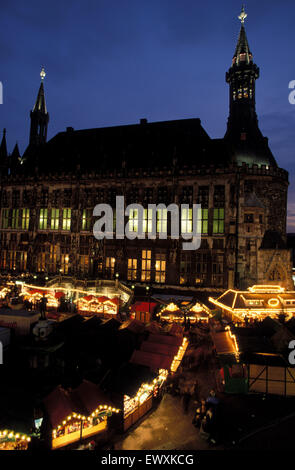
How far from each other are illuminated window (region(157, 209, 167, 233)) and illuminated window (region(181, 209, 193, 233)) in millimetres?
1885

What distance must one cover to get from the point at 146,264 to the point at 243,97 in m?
23.5

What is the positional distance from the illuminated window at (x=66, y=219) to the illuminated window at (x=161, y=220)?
11.3 metres

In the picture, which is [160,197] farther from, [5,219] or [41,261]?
[5,219]

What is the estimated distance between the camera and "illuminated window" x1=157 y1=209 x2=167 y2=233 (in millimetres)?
32763

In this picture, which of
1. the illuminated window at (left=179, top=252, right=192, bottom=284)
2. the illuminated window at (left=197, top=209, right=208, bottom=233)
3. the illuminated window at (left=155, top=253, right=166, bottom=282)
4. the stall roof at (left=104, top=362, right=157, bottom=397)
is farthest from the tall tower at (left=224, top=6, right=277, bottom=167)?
the stall roof at (left=104, top=362, right=157, bottom=397)

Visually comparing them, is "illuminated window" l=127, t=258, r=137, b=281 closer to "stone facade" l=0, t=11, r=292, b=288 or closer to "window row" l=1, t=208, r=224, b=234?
"stone facade" l=0, t=11, r=292, b=288

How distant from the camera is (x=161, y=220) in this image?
33.0 metres

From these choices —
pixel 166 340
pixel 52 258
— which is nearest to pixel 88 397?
pixel 166 340

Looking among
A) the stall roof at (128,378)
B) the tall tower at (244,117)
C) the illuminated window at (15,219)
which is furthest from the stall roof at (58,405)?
the illuminated window at (15,219)

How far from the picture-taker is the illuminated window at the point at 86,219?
35659mm

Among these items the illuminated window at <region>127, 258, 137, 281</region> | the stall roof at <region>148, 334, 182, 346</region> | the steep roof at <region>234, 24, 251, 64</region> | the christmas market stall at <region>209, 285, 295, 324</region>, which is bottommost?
the stall roof at <region>148, 334, 182, 346</region>

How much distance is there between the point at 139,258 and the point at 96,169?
12076mm

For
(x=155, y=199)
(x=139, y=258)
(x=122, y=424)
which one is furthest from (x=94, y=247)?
(x=122, y=424)
